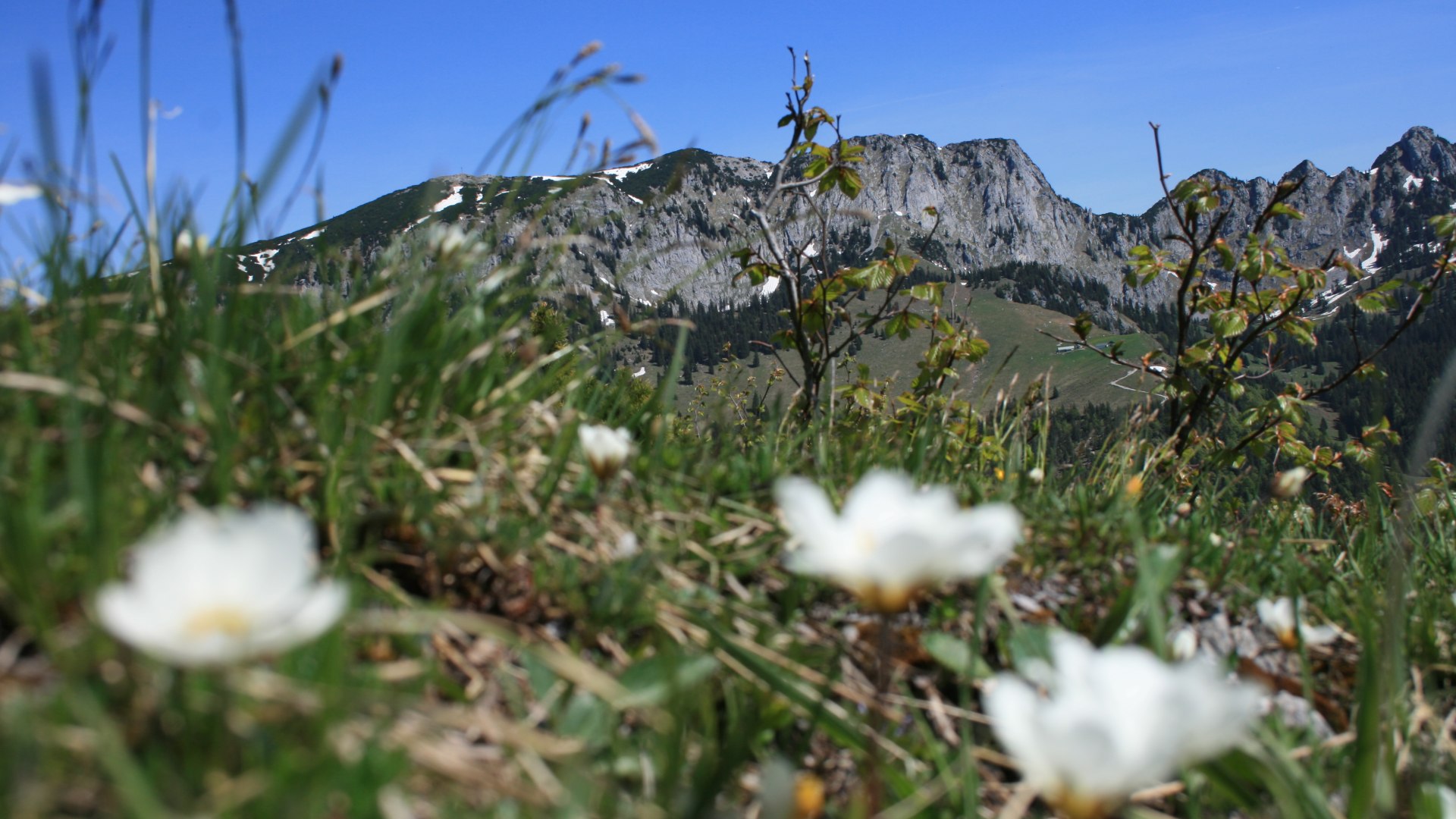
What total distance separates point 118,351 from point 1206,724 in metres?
2.11

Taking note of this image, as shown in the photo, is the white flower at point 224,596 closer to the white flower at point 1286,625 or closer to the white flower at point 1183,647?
the white flower at point 1183,647

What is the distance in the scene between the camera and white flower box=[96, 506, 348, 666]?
0.89 meters

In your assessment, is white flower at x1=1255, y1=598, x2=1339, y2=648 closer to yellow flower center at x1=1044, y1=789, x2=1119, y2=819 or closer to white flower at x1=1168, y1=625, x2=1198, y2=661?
white flower at x1=1168, y1=625, x2=1198, y2=661

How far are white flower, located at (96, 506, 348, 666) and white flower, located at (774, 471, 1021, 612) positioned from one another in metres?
0.65

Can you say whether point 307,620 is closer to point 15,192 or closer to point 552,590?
point 552,590

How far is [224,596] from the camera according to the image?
1.00m

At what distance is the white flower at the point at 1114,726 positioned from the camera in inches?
41.9

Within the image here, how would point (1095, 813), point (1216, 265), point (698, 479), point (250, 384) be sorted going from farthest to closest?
point (1216, 265) → point (698, 479) → point (250, 384) → point (1095, 813)

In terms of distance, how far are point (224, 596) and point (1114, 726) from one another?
110 cm

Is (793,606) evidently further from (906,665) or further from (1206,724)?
(1206,724)

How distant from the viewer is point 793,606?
6.50 feet

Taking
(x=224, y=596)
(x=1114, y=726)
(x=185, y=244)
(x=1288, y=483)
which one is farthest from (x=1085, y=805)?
(x=185, y=244)

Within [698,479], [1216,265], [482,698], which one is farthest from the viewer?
[1216,265]

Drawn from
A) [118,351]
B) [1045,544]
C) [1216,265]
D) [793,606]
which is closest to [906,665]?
[793,606]
